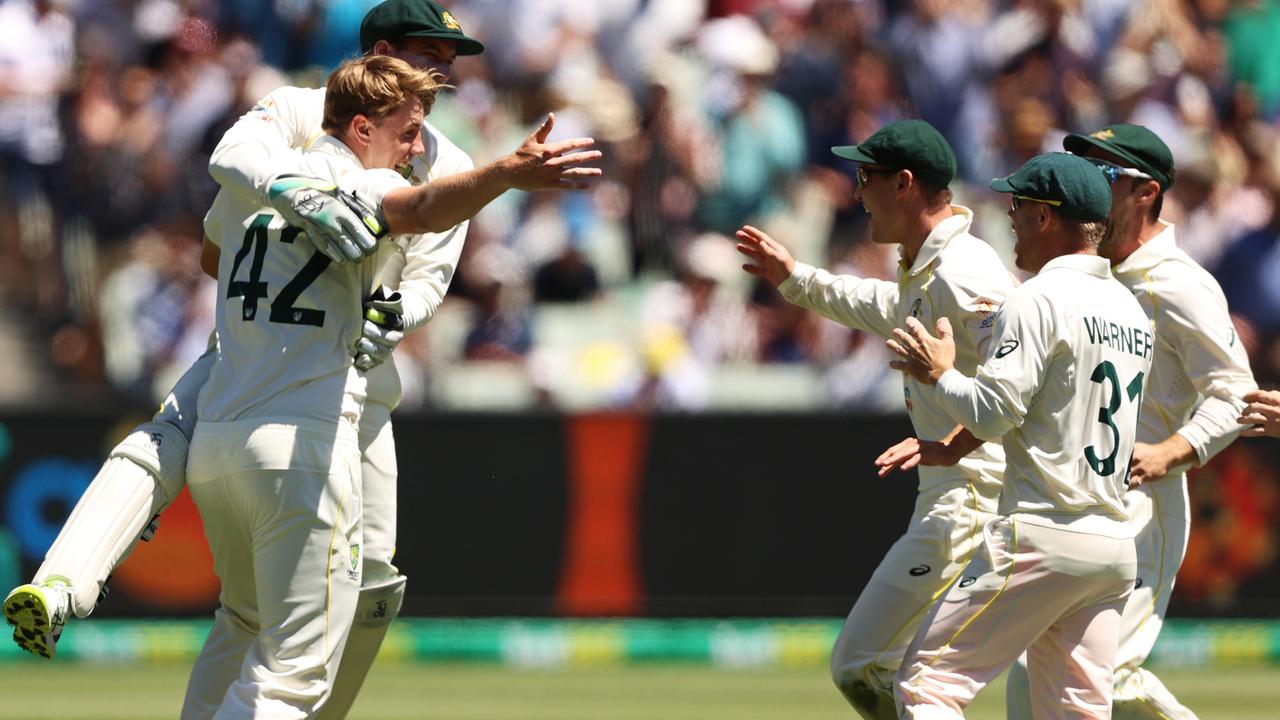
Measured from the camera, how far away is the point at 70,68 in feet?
40.7

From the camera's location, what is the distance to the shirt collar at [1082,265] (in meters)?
5.34

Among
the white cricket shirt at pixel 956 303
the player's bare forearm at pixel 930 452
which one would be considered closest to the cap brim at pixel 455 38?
the white cricket shirt at pixel 956 303

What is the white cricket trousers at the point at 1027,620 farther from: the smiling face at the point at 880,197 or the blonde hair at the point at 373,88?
the blonde hair at the point at 373,88

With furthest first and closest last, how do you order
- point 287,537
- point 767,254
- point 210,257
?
point 767,254 < point 210,257 < point 287,537

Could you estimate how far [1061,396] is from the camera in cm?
521

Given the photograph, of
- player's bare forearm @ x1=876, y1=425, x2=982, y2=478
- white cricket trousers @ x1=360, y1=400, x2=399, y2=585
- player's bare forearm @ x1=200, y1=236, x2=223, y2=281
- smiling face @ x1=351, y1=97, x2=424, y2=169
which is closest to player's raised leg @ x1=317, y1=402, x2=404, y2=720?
white cricket trousers @ x1=360, y1=400, x2=399, y2=585

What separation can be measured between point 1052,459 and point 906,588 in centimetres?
100

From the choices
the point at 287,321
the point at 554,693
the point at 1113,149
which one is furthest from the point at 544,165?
the point at 554,693

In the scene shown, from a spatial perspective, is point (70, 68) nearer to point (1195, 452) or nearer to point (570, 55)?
point (570, 55)

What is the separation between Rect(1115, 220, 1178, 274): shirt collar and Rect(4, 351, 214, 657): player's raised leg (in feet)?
9.99

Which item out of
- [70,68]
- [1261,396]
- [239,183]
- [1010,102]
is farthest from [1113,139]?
[70,68]

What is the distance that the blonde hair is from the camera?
525cm

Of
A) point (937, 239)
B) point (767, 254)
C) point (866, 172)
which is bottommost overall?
point (767, 254)

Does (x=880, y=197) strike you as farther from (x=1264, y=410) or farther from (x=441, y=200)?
(x=441, y=200)
